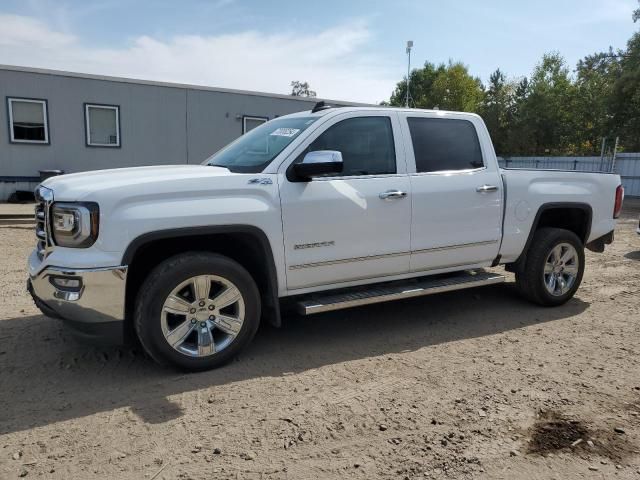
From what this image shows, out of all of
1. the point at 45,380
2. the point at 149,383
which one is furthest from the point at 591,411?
the point at 45,380

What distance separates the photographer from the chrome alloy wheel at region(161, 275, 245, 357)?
3.67m

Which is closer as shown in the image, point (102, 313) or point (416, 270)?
point (102, 313)

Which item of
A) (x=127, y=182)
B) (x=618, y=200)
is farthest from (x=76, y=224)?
(x=618, y=200)

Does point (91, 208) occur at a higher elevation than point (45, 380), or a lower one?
higher

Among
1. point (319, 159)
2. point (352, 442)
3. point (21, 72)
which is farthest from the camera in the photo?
point (21, 72)

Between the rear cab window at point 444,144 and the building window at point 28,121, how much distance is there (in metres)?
13.0

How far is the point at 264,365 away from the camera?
401cm

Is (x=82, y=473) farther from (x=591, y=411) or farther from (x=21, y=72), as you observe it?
(x=21, y=72)

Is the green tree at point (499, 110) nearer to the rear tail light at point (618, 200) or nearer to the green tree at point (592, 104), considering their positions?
the green tree at point (592, 104)

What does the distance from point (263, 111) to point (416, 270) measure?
1358 cm

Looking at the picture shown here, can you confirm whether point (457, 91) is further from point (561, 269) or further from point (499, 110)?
point (561, 269)

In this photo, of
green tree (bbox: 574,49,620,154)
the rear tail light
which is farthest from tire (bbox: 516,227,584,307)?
green tree (bbox: 574,49,620,154)

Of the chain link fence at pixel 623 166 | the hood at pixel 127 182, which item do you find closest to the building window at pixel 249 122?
the chain link fence at pixel 623 166

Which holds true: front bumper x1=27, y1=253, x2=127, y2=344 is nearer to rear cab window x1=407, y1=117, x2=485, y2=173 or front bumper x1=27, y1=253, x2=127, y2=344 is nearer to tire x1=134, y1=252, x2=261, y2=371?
tire x1=134, y1=252, x2=261, y2=371
